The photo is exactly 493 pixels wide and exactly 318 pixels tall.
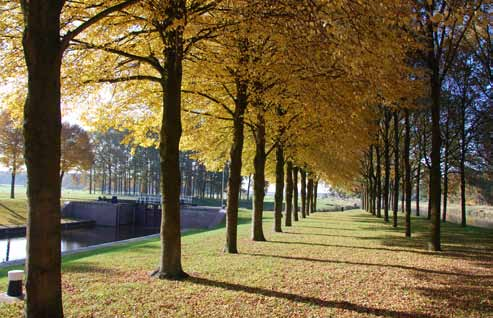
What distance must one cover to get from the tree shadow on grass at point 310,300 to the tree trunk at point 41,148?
3530mm

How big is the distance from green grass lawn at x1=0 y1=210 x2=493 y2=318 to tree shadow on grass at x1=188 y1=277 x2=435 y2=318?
17mm

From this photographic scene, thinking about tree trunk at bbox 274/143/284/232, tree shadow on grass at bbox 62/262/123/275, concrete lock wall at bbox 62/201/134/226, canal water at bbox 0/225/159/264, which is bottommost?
canal water at bbox 0/225/159/264

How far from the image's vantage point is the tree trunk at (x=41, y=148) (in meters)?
4.92

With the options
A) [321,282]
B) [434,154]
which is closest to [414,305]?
[321,282]

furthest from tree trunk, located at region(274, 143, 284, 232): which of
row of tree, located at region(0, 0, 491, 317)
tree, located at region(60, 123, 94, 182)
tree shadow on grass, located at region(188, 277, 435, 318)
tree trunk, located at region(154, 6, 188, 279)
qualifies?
tree, located at region(60, 123, 94, 182)

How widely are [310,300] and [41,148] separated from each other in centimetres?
489

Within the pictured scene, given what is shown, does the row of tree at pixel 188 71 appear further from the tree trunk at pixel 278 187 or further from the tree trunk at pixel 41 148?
the tree trunk at pixel 278 187

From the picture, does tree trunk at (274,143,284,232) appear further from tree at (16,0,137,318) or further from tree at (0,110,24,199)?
tree at (0,110,24,199)

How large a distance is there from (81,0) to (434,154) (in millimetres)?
11532

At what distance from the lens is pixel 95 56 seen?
31.1 ft

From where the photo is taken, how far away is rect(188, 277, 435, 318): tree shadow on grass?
6230 millimetres

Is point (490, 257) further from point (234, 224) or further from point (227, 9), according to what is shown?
point (227, 9)

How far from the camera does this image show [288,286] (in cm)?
788

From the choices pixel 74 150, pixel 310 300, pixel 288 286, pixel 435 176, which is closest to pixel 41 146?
pixel 310 300
